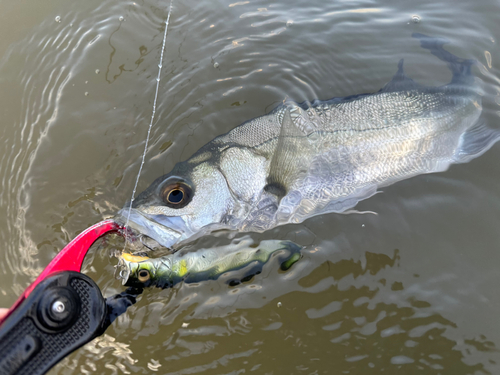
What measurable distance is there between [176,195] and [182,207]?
0.34 feet

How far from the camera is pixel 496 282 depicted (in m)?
2.58

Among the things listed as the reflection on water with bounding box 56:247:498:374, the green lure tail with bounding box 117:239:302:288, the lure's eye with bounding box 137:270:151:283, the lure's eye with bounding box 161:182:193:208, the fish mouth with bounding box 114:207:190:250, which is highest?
the lure's eye with bounding box 161:182:193:208

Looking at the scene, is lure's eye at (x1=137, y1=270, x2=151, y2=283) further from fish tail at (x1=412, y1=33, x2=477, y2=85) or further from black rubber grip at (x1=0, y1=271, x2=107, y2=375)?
fish tail at (x1=412, y1=33, x2=477, y2=85)

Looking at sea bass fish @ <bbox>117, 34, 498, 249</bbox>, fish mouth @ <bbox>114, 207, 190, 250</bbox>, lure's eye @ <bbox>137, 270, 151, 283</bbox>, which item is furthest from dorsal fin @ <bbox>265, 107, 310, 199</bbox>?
lure's eye @ <bbox>137, 270, 151, 283</bbox>

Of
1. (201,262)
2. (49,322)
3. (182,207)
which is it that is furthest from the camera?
(182,207)

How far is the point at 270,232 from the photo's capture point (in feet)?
9.21

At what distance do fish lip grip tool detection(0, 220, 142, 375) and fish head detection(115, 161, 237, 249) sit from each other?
731mm

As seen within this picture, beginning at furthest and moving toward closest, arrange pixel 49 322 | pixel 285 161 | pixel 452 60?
1. pixel 452 60
2. pixel 285 161
3. pixel 49 322

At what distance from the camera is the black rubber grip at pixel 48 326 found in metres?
1.55

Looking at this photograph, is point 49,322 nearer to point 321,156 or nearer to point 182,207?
point 182,207

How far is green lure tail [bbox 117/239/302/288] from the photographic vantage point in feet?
7.33

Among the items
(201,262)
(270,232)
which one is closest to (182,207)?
(201,262)

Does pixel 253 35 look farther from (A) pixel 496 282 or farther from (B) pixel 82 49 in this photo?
(A) pixel 496 282

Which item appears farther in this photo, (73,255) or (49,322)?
(73,255)
